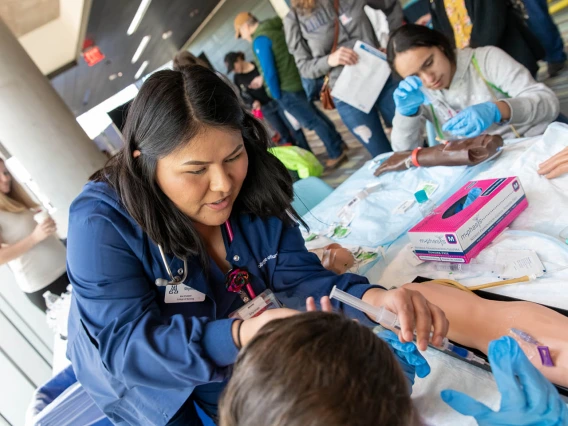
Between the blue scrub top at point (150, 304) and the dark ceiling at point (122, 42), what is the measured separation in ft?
18.3

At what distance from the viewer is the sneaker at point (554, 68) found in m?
3.51

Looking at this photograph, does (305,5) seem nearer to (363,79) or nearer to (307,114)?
(363,79)

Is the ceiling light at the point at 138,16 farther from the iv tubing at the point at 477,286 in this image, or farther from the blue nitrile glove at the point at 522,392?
the blue nitrile glove at the point at 522,392

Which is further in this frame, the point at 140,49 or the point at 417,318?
the point at 140,49

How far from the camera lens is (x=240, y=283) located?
1139 millimetres

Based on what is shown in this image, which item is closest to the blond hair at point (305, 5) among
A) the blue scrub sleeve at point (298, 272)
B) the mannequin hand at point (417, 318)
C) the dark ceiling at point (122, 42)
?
the blue scrub sleeve at point (298, 272)

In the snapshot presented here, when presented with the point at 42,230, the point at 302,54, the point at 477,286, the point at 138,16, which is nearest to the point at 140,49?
the point at 138,16

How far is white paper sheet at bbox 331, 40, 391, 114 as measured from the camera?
102 inches

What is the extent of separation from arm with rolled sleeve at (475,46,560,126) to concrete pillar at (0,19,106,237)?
9.46 feet

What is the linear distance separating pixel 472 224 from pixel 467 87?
1.00 m

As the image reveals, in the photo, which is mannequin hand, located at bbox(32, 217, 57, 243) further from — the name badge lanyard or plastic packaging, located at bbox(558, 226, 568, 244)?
plastic packaging, located at bbox(558, 226, 568, 244)

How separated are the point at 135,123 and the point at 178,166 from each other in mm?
158

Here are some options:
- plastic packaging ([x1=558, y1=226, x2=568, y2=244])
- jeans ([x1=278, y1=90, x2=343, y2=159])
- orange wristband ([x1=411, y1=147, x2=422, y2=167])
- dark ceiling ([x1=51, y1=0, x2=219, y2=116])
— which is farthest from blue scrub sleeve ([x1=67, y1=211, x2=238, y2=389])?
dark ceiling ([x1=51, y1=0, x2=219, y2=116])

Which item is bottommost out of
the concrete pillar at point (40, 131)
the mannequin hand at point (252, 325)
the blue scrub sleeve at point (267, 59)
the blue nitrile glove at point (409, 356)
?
the blue nitrile glove at point (409, 356)
